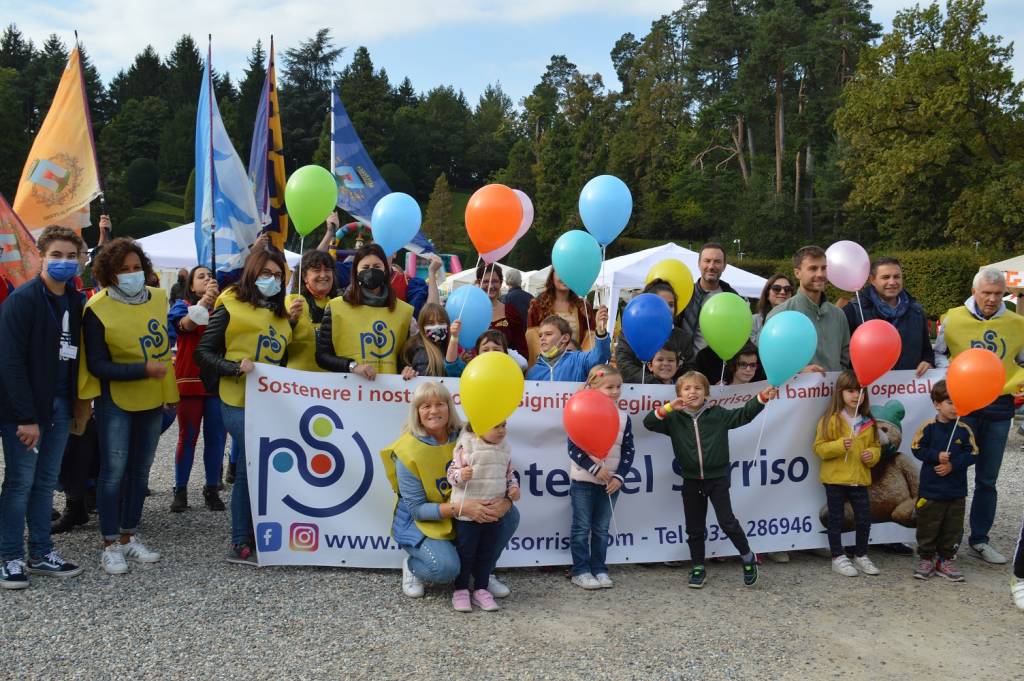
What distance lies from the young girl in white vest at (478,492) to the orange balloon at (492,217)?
164cm

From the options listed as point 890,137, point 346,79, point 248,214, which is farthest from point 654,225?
point 248,214

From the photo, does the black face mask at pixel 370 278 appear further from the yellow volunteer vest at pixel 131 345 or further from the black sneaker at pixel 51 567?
the black sneaker at pixel 51 567

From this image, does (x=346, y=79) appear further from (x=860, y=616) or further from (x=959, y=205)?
(x=860, y=616)

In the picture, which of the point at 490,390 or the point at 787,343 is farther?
the point at 787,343

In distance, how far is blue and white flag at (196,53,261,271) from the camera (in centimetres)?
648

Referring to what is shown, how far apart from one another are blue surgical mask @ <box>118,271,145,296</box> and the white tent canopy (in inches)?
418

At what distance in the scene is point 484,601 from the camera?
4.66 m

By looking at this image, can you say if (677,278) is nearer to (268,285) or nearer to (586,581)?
(586,581)

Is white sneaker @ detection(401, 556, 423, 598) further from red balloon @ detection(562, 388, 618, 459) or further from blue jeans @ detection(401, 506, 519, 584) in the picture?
red balloon @ detection(562, 388, 618, 459)

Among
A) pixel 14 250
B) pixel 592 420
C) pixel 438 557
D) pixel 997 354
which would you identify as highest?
pixel 14 250

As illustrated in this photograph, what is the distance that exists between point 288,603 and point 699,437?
8.22 feet

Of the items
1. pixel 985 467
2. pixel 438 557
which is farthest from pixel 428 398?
pixel 985 467

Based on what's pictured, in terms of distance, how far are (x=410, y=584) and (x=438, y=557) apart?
1.11 feet

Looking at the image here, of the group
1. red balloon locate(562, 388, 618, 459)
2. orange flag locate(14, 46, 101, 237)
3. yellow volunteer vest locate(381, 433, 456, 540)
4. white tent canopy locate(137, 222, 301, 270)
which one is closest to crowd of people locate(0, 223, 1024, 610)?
yellow volunteer vest locate(381, 433, 456, 540)
